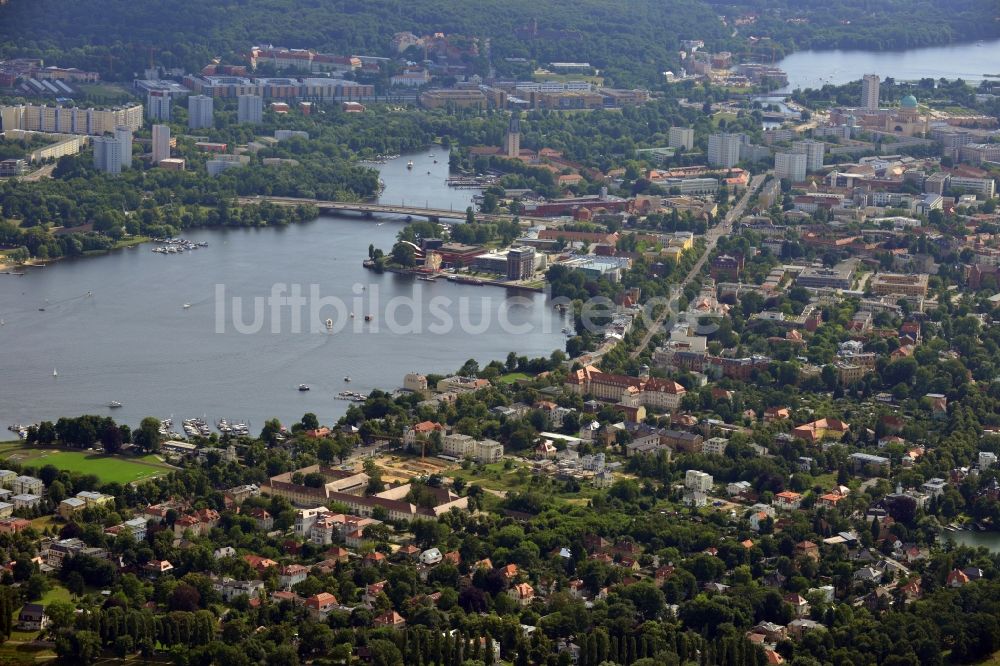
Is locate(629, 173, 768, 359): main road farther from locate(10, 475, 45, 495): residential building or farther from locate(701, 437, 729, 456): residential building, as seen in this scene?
locate(10, 475, 45, 495): residential building

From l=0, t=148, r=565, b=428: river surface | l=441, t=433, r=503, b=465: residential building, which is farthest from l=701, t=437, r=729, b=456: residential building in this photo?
l=0, t=148, r=565, b=428: river surface

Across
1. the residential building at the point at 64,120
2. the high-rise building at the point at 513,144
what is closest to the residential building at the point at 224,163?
the residential building at the point at 64,120

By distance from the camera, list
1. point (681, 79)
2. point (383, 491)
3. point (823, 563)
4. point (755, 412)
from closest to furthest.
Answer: point (823, 563), point (383, 491), point (755, 412), point (681, 79)

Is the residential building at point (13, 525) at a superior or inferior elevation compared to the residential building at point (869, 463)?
inferior

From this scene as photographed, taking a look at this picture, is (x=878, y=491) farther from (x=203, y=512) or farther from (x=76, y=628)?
(x=76, y=628)

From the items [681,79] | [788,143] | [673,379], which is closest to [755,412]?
[673,379]

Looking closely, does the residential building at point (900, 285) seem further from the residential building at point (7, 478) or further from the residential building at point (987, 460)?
the residential building at point (7, 478)

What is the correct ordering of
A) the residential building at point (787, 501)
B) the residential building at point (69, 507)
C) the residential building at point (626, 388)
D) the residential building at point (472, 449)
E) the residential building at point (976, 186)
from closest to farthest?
the residential building at point (69, 507) → the residential building at point (787, 501) → the residential building at point (472, 449) → the residential building at point (626, 388) → the residential building at point (976, 186)
